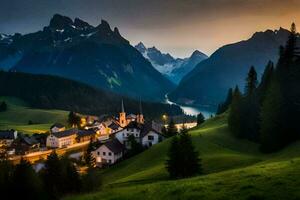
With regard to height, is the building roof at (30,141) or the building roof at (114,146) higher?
the building roof at (30,141)

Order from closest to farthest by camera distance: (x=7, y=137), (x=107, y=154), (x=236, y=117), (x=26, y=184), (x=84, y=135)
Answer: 1. (x=26, y=184)
2. (x=236, y=117)
3. (x=107, y=154)
4. (x=7, y=137)
5. (x=84, y=135)

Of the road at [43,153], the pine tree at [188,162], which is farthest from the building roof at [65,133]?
the pine tree at [188,162]

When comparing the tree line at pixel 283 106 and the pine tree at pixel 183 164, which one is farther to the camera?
the tree line at pixel 283 106

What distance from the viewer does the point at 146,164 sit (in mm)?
73062

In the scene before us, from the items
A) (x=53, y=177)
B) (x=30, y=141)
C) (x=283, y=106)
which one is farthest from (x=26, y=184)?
(x=30, y=141)

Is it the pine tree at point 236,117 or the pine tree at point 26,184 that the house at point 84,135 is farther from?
the pine tree at point 26,184

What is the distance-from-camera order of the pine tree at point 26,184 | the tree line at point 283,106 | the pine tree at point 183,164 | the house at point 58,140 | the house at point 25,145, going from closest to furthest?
the pine tree at point 26,184
the pine tree at point 183,164
the tree line at point 283,106
the house at point 25,145
the house at point 58,140

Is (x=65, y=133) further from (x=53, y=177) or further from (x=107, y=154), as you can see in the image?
(x=53, y=177)

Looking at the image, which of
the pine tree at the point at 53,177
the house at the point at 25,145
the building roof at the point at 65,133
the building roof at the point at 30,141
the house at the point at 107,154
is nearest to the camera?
the pine tree at the point at 53,177

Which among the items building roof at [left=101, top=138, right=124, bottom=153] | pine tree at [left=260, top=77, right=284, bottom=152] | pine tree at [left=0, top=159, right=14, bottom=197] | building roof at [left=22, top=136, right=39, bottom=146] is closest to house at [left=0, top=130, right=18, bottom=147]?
building roof at [left=22, top=136, right=39, bottom=146]

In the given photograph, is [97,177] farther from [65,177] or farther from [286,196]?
[286,196]

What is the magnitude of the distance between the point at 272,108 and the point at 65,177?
118 ft

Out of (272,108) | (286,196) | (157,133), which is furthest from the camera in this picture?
(157,133)

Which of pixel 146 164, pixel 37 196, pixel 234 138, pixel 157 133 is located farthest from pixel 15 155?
pixel 37 196
